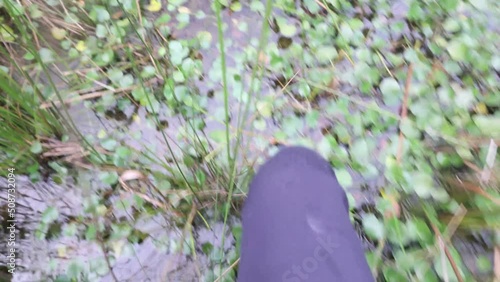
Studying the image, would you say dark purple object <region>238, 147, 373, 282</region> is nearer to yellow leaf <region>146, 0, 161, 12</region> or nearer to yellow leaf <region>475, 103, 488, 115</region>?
yellow leaf <region>475, 103, 488, 115</region>

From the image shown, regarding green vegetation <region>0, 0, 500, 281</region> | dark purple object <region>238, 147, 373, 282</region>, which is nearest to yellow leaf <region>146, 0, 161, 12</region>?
green vegetation <region>0, 0, 500, 281</region>

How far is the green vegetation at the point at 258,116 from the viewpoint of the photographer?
A: 3.19 feet

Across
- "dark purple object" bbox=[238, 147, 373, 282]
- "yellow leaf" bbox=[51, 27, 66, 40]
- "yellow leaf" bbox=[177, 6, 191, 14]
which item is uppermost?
"yellow leaf" bbox=[177, 6, 191, 14]

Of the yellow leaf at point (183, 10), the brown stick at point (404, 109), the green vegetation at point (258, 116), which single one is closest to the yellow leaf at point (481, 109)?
the green vegetation at point (258, 116)

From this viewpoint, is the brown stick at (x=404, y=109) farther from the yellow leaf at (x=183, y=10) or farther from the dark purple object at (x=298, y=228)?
the yellow leaf at (x=183, y=10)

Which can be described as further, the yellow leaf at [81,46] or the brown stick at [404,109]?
the yellow leaf at [81,46]

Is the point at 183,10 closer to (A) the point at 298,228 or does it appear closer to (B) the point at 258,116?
(B) the point at 258,116

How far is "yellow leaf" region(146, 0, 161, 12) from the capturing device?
49.2 inches

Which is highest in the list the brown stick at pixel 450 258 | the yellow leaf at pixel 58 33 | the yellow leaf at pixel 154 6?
the yellow leaf at pixel 154 6

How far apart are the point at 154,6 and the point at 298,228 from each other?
0.78m

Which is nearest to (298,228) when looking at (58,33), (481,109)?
(481,109)

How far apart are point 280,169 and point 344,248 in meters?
0.21

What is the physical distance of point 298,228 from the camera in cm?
82

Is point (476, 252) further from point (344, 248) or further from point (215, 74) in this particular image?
point (215, 74)
